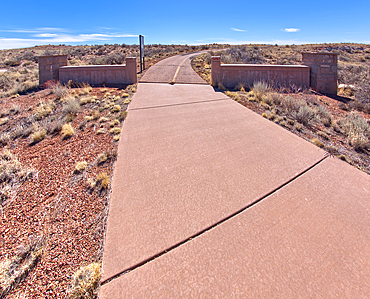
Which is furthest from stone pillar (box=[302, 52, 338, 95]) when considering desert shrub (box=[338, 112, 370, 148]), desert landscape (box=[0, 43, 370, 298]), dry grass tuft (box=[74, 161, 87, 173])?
dry grass tuft (box=[74, 161, 87, 173])

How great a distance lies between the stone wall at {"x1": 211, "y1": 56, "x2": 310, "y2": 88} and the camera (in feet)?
37.1

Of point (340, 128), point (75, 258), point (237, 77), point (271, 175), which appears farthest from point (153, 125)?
point (237, 77)

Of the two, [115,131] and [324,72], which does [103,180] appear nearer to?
[115,131]

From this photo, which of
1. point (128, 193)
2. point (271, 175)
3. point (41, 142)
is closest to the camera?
point (128, 193)

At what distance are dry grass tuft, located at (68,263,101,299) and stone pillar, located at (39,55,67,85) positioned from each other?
14360mm

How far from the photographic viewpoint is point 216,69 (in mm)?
11586

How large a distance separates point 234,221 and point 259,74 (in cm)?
1059

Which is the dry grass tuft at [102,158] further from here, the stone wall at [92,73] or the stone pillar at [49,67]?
the stone pillar at [49,67]

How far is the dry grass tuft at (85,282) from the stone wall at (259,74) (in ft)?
36.2

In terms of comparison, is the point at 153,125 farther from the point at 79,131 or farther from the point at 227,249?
the point at 227,249

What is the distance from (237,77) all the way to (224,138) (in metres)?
7.75

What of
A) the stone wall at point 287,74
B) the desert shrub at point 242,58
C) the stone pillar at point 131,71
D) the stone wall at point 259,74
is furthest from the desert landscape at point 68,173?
the desert shrub at point 242,58

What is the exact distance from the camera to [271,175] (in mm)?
3703

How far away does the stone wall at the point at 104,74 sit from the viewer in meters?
12.6
